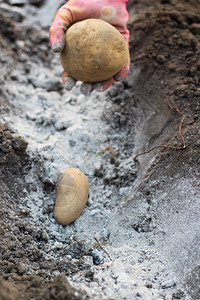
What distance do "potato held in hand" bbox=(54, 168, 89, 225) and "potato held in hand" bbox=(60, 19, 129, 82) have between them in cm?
91

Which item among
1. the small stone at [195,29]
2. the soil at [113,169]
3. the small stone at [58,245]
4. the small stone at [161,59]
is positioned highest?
the small stone at [195,29]

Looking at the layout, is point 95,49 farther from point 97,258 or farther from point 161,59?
point 97,258

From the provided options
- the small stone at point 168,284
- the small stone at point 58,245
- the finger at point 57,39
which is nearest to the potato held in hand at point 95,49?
the finger at point 57,39

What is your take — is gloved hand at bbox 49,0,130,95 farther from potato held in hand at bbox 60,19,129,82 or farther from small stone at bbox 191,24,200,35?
small stone at bbox 191,24,200,35

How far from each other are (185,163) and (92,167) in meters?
0.95

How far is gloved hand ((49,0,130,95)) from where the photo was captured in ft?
7.69

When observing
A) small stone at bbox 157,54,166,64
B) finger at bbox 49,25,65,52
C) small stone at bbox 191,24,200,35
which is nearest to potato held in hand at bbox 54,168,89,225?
finger at bbox 49,25,65,52

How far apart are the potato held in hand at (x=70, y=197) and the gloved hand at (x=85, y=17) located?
80cm

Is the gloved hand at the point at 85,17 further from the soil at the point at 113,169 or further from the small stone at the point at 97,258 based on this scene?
the small stone at the point at 97,258

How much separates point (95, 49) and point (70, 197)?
1.23 m

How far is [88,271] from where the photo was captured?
1978mm

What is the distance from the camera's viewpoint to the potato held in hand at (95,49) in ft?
7.09

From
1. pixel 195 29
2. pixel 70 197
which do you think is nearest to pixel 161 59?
pixel 195 29

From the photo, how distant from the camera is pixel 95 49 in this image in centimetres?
215
